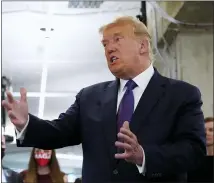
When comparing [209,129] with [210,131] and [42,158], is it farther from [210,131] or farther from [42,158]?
[42,158]

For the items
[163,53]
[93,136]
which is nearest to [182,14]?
[163,53]

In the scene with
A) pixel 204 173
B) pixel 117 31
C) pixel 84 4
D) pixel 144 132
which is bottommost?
pixel 204 173

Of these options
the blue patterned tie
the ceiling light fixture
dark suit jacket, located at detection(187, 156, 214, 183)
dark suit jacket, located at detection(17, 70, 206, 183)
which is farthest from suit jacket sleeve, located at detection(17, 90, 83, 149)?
the ceiling light fixture

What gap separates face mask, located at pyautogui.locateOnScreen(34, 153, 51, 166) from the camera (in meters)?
1.46

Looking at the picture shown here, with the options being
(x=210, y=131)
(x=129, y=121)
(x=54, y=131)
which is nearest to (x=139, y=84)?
(x=129, y=121)

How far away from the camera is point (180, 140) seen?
79 cm

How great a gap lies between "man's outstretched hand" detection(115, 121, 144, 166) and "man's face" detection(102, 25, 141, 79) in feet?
0.67

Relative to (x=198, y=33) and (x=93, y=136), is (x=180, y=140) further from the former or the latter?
(x=198, y=33)

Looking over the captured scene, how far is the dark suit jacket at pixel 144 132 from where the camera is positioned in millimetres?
770

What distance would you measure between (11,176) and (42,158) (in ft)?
0.45

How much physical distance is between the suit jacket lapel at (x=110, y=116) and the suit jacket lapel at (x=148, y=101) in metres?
0.04

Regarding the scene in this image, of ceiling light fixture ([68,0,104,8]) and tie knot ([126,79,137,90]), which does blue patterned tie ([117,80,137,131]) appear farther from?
ceiling light fixture ([68,0,104,8])

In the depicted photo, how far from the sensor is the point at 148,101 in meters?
0.84

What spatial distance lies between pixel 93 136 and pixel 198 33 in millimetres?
999
